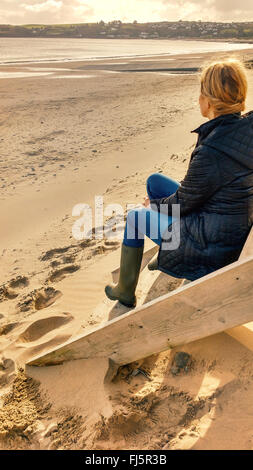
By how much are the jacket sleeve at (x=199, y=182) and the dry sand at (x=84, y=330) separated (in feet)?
2.74

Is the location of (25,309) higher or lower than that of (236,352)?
lower

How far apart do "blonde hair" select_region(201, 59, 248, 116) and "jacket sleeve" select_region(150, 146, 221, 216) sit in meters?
0.27

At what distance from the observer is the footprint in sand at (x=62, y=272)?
157 inches

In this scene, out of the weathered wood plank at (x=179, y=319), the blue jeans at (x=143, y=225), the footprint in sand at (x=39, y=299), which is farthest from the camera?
the footprint in sand at (x=39, y=299)

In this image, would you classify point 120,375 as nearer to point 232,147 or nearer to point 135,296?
point 135,296

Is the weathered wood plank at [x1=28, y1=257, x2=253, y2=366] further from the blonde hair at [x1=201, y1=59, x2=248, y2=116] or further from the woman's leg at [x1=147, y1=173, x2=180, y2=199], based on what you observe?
the woman's leg at [x1=147, y1=173, x2=180, y2=199]

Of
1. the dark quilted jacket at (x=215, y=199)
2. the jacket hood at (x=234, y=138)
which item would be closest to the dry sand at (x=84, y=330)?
the dark quilted jacket at (x=215, y=199)

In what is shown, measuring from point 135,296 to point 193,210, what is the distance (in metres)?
0.93

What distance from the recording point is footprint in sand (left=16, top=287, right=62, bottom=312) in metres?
3.56

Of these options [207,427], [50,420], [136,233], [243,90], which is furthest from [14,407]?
[243,90]

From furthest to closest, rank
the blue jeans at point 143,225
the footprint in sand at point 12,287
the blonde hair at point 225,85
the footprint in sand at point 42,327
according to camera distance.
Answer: the footprint in sand at point 12,287
the footprint in sand at point 42,327
the blue jeans at point 143,225
the blonde hair at point 225,85

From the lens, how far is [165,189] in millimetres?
3123

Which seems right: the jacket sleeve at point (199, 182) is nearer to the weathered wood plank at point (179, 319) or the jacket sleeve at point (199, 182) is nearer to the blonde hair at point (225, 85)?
the blonde hair at point (225, 85)

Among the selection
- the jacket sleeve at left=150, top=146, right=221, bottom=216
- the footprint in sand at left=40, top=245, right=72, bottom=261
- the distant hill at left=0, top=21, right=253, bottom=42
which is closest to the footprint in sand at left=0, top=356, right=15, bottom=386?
the jacket sleeve at left=150, top=146, right=221, bottom=216
